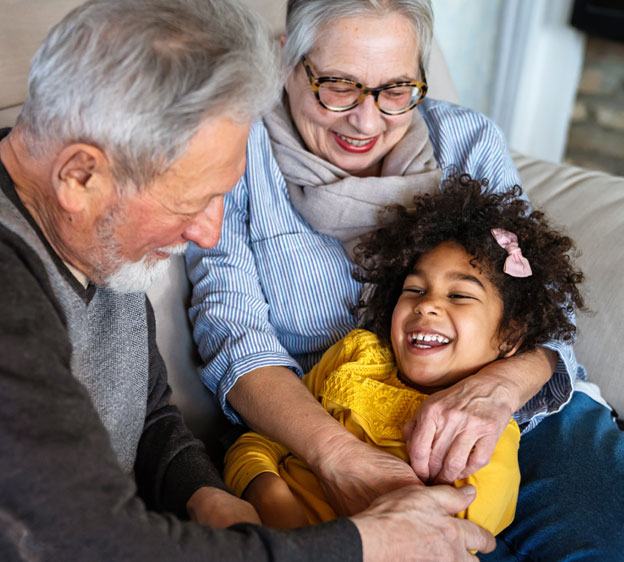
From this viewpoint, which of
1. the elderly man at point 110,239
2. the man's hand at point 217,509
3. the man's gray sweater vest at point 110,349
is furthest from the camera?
the man's hand at point 217,509

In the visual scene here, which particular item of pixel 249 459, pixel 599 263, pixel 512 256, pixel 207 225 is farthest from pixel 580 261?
pixel 207 225

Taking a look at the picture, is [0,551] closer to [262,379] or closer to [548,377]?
[262,379]

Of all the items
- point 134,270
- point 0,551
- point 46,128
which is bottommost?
point 0,551

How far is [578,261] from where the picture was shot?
184 cm

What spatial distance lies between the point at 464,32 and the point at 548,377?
240cm

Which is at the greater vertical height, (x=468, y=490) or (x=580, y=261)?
(x=580, y=261)

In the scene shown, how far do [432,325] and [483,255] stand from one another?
0.65 feet

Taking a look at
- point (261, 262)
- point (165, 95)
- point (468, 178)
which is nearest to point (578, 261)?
point (468, 178)

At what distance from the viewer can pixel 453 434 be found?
132 cm

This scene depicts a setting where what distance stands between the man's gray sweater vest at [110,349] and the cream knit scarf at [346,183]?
47 centimetres

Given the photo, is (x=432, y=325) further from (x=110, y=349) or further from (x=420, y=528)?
(x=110, y=349)

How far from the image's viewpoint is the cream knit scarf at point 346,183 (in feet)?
5.37

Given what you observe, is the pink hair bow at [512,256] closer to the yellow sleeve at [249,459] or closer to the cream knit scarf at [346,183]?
the cream knit scarf at [346,183]

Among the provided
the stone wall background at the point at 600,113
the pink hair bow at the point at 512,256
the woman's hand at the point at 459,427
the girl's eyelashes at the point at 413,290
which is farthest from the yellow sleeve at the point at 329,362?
the stone wall background at the point at 600,113
